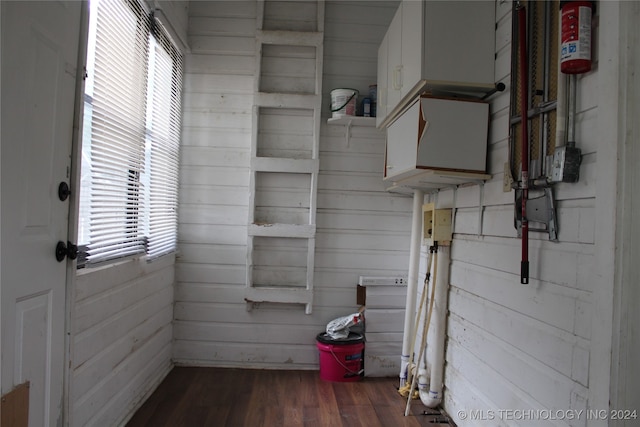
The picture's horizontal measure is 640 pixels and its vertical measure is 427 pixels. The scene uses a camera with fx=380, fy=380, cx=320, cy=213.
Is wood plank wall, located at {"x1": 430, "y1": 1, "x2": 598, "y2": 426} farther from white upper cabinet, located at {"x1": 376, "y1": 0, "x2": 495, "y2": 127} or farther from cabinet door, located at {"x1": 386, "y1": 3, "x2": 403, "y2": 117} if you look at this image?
cabinet door, located at {"x1": 386, "y1": 3, "x2": 403, "y2": 117}

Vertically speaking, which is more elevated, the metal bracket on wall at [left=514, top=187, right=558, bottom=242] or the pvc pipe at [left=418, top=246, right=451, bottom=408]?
the metal bracket on wall at [left=514, top=187, right=558, bottom=242]

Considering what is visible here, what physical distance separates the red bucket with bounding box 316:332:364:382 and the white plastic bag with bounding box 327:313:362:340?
40mm

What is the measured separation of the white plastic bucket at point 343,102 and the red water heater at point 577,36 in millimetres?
1757

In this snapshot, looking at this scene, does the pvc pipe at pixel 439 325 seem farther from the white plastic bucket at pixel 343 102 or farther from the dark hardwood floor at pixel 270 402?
the white plastic bucket at pixel 343 102

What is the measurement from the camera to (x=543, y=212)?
1.47 metres

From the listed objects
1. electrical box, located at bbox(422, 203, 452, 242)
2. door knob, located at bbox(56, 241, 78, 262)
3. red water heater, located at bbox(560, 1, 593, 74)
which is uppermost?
red water heater, located at bbox(560, 1, 593, 74)

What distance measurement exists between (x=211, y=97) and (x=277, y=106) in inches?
21.9

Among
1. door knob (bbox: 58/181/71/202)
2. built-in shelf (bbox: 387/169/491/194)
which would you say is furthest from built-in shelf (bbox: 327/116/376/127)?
door knob (bbox: 58/181/71/202)

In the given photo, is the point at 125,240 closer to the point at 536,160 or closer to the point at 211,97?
the point at 211,97

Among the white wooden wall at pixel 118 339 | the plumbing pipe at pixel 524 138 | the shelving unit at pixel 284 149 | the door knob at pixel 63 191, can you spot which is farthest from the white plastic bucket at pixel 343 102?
the door knob at pixel 63 191

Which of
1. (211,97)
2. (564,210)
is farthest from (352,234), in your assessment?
(564,210)

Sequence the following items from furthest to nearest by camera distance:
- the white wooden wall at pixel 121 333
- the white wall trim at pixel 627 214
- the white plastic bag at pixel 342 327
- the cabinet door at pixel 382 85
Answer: the white plastic bag at pixel 342 327 → the cabinet door at pixel 382 85 → the white wooden wall at pixel 121 333 → the white wall trim at pixel 627 214

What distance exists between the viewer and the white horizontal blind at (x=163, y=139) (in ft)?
8.25

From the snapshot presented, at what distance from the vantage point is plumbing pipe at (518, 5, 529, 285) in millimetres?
1525
